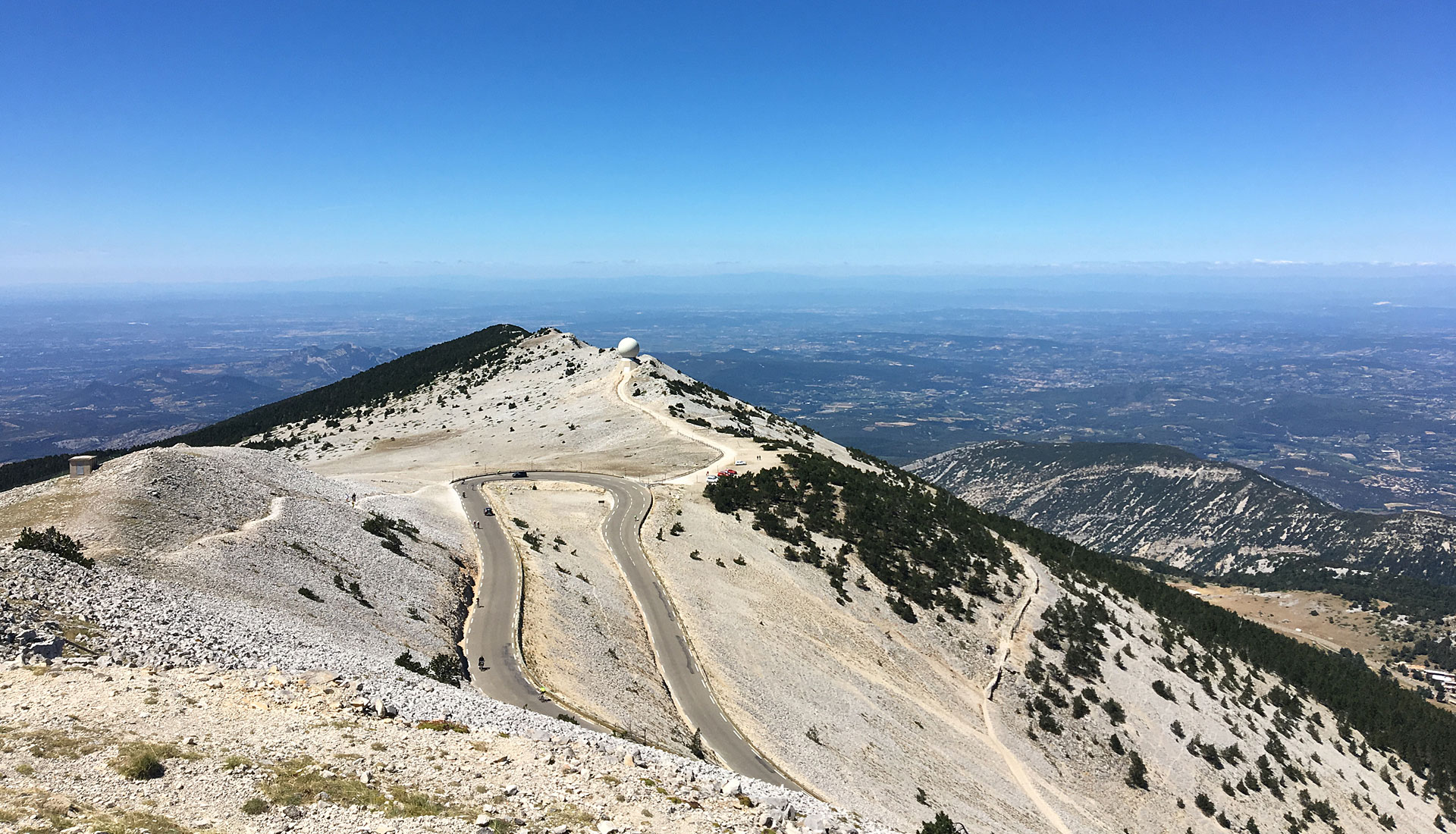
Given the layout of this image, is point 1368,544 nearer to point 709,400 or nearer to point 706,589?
point 709,400

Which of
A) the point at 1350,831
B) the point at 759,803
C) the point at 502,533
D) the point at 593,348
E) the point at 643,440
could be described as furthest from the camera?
the point at 593,348

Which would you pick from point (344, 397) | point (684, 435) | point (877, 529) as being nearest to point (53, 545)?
point (877, 529)

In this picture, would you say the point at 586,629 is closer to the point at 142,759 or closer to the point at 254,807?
the point at 254,807

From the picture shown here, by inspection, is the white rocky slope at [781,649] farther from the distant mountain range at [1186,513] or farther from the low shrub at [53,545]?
the distant mountain range at [1186,513]

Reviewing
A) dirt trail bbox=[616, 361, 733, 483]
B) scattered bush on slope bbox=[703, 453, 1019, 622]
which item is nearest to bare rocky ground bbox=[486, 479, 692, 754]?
dirt trail bbox=[616, 361, 733, 483]

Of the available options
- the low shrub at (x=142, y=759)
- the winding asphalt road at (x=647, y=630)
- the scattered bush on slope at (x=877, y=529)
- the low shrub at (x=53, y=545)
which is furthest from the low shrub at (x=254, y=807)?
the scattered bush on slope at (x=877, y=529)

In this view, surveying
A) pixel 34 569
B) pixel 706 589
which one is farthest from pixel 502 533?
pixel 34 569

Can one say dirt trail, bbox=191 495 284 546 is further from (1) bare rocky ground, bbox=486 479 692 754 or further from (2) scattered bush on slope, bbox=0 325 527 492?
(2) scattered bush on slope, bbox=0 325 527 492
